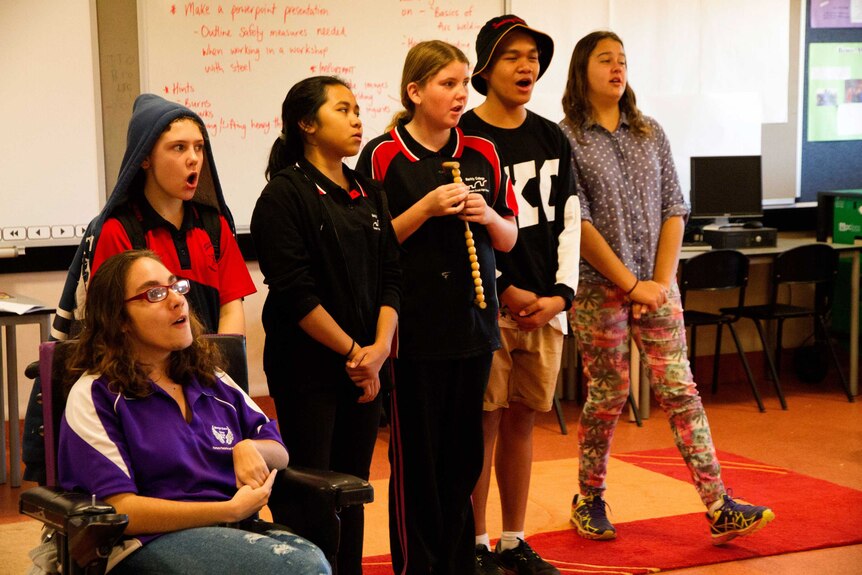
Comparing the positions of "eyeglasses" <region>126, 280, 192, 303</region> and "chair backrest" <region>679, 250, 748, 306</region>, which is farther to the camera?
"chair backrest" <region>679, 250, 748, 306</region>

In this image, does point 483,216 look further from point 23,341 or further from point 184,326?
point 23,341

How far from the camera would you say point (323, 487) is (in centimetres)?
207

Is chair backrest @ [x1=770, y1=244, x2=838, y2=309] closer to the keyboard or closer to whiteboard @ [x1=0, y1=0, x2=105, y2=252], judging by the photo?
the keyboard

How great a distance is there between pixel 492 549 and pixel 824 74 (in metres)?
4.37

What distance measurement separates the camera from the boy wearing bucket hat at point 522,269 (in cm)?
301

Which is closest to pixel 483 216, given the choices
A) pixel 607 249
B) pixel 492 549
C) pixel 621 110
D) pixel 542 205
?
pixel 542 205

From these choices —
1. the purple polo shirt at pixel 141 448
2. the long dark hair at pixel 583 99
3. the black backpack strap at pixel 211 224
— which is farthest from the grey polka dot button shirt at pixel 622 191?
the purple polo shirt at pixel 141 448

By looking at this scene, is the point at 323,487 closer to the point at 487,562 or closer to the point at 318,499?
the point at 318,499

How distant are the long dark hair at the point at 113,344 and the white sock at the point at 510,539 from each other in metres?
1.32

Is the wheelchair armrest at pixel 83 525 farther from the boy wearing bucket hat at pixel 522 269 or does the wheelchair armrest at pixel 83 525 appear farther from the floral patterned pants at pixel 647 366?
the floral patterned pants at pixel 647 366

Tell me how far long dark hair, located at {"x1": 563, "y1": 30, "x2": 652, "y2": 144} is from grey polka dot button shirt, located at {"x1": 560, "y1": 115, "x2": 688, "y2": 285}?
0.02 metres

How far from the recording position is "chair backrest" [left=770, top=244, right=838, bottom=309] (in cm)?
561

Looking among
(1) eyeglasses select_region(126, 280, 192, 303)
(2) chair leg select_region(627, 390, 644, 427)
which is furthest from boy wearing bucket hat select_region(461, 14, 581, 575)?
(2) chair leg select_region(627, 390, 644, 427)

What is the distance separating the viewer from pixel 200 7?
197 inches
